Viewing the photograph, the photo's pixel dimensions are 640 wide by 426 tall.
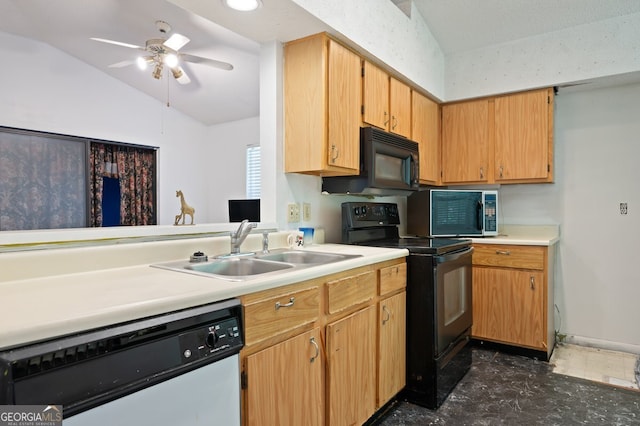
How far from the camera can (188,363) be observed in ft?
3.18

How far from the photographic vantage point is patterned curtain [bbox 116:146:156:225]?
17.1ft

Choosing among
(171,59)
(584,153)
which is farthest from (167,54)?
(584,153)

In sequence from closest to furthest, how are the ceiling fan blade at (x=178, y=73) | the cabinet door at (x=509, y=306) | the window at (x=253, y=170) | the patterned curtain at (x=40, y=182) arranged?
the cabinet door at (x=509, y=306)
the ceiling fan blade at (x=178, y=73)
the patterned curtain at (x=40, y=182)
the window at (x=253, y=170)

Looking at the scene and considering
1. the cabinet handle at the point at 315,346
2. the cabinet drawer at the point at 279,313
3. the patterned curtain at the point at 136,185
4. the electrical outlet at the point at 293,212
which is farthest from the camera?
the patterned curtain at the point at 136,185

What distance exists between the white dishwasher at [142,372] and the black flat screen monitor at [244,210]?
2854 millimetres

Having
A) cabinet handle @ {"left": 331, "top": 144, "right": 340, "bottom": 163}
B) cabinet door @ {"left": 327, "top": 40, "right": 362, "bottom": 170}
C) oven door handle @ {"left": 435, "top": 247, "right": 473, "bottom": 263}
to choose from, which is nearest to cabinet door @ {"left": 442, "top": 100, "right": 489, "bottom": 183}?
oven door handle @ {"left": 435, "top": 247, "right": 473, "bottom": 263}

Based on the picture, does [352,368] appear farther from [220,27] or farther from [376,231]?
[220,27]

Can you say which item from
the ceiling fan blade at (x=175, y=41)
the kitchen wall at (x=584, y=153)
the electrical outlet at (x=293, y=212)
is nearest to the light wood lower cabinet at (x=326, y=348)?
the electrical outlet at (x=293, y=212)

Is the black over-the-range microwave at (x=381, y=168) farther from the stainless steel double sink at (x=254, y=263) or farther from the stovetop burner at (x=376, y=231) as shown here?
the stainless steel double sink at (x=254, y=263)

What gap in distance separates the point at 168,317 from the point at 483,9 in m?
3.03

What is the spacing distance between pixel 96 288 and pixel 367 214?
173cm

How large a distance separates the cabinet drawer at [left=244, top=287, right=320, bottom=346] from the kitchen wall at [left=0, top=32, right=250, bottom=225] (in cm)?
443

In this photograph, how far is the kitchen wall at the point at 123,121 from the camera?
14.0 feet

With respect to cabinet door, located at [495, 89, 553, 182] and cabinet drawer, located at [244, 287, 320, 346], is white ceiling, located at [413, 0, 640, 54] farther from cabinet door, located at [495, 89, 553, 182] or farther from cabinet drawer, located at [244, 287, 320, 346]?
cabinet drawer, located at [244, 287, 320, 346]
